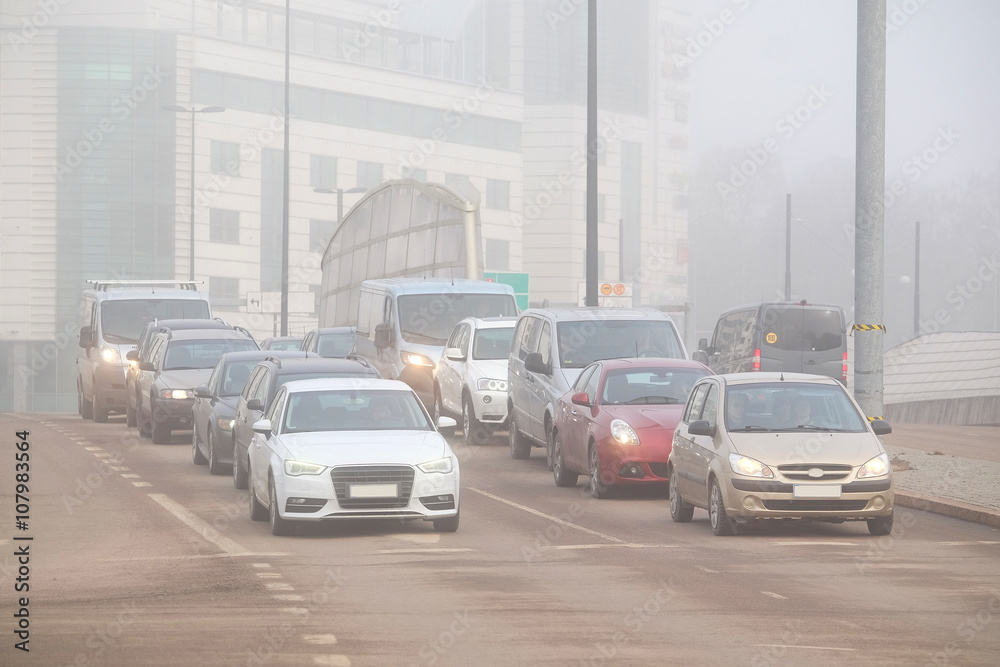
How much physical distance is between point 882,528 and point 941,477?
475 cm

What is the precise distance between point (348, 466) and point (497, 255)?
310 ft

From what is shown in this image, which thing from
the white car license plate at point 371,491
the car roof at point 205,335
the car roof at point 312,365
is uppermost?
the car roof at point 205,335

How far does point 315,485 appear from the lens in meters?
13.5

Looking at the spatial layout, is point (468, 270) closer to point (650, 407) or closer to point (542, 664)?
point (650, 407)

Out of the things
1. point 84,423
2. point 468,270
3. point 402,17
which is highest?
point 402,17

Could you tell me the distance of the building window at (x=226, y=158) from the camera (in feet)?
285

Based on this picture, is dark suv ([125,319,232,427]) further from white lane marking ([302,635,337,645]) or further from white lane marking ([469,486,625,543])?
white lane marking ([302,635,337,645])

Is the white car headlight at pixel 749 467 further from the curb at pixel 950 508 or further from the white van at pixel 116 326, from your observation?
the white van at pixel 116 326

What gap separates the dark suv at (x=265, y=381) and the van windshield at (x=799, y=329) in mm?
14410

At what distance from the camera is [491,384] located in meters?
24.7

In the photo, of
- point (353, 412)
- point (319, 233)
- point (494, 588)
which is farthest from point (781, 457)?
point (319, 233)

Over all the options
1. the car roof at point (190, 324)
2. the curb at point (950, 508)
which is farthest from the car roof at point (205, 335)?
the curb at point (950, 508)

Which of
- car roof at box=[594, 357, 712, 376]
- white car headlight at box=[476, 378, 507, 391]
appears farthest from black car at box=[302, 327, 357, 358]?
car roof at box=[594, 357, 712, 376]

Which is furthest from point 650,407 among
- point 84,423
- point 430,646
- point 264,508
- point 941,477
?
point 84,423
